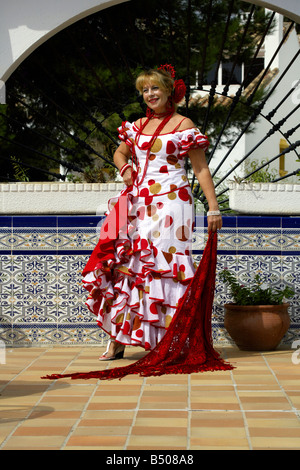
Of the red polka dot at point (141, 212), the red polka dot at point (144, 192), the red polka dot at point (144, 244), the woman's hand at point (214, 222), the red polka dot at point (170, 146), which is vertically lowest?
the red polka dot at point (144, 244)

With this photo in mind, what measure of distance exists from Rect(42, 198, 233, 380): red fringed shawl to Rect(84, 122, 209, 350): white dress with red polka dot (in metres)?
0.08

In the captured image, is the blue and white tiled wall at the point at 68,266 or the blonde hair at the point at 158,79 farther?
the blue and white tiled wall at the point at 68,266

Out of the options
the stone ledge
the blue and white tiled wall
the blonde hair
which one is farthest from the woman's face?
the blue and white tiled wall

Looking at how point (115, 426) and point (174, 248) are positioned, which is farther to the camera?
point (174, 248)

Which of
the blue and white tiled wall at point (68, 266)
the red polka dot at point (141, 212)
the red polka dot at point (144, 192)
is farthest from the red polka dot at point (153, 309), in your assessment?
the blue and white tiled wall at point (68, 266)

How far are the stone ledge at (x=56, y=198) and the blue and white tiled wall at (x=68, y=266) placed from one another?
0.29 ft

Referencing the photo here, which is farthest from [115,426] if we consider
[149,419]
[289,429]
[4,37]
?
[4,37]

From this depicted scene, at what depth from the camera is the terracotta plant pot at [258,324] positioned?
4715 mm

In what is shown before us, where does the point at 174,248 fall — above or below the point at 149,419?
above

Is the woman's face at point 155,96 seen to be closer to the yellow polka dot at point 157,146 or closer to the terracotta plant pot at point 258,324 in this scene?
the yellow polka dot at point 157,146

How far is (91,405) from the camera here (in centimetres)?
340

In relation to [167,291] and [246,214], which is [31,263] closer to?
[167,291]

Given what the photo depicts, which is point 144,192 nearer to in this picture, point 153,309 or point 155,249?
point 155,249
